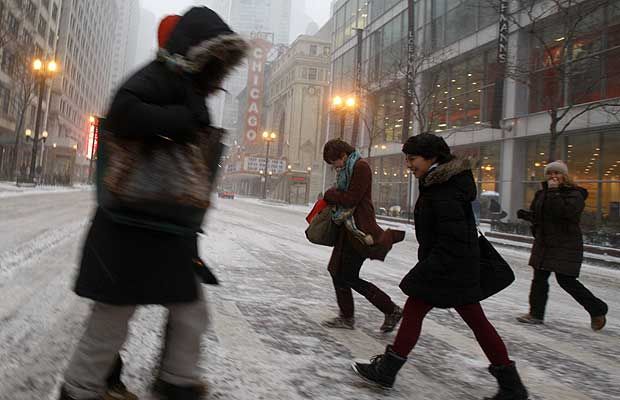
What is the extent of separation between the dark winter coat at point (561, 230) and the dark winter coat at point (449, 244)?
256 centimetres

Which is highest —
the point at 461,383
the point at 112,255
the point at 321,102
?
the point at 321,102

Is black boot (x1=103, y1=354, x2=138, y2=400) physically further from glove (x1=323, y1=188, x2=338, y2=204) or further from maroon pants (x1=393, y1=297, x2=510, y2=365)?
glove (x1=323, y1=188, x2=338, y2=204)

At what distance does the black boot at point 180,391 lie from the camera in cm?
175

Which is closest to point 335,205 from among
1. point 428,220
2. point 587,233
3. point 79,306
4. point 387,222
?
point 428,220

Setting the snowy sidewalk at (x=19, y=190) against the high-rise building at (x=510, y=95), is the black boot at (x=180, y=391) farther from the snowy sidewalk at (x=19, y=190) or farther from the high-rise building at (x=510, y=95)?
the snowy sidewalk at (x=19, y=190)

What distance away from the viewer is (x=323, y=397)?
248 cm

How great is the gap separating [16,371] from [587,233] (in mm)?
16677

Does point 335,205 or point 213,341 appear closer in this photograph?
point 213,341

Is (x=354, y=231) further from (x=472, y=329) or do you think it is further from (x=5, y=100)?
(x=5, y=100)

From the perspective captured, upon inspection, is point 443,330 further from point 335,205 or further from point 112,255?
point 112,255

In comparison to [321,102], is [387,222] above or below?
below

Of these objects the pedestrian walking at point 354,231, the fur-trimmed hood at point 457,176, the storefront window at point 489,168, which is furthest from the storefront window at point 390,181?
the fur-trimmed hood at point 457,176

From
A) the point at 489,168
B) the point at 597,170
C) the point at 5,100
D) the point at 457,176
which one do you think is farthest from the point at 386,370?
the point at 5,100

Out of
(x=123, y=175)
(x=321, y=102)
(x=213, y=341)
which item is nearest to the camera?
(x=123, y=175)
